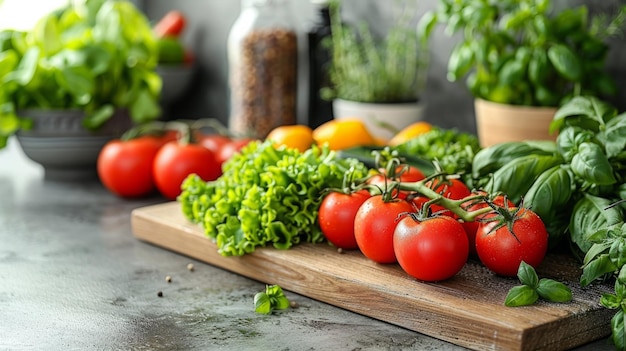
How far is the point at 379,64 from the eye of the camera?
187 centimetres

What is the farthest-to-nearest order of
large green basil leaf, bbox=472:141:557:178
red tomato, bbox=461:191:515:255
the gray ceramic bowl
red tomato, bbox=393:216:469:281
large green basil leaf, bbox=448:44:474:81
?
the gray ceramic bowl, large green basil leaf, bbox=448:44:474:81, large green basil leaf, bbox=472:141:557:178, red tomato, bbox=461:191:515:255, red tomato, bbox=393:216:469:281

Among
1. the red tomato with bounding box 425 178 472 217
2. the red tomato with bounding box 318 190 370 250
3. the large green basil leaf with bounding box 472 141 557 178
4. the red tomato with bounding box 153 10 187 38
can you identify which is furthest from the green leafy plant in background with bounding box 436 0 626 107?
the red tomato with bounding box 153 10 187 38

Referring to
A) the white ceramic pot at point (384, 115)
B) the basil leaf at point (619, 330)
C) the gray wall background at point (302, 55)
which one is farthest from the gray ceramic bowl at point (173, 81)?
the basil leaf at point (619, 330)

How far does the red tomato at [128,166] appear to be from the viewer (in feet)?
5.91

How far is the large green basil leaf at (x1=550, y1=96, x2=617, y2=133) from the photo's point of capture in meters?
1.30

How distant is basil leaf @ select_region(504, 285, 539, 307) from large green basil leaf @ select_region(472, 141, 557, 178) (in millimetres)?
301

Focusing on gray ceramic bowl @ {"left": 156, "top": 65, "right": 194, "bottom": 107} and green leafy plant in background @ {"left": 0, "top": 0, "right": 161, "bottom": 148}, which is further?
gray ceramic bowl @ {"left": 156, "top": 65, "right": 194, "bottom": 107}

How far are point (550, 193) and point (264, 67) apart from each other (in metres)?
0.85

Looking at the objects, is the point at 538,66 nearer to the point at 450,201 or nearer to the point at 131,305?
the point at 450,201

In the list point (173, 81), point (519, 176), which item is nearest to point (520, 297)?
point (519, 176)

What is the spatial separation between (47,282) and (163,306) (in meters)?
0.22

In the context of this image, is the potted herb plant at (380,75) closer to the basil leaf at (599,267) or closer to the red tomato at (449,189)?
the red tomato at (449,189)

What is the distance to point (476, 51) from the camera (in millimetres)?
1609

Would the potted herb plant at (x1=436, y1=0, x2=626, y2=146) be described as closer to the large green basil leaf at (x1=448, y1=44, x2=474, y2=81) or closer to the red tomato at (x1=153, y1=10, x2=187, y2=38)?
the large green basil leaf at (x1=448, y1=44, x2=474, y2=81)
